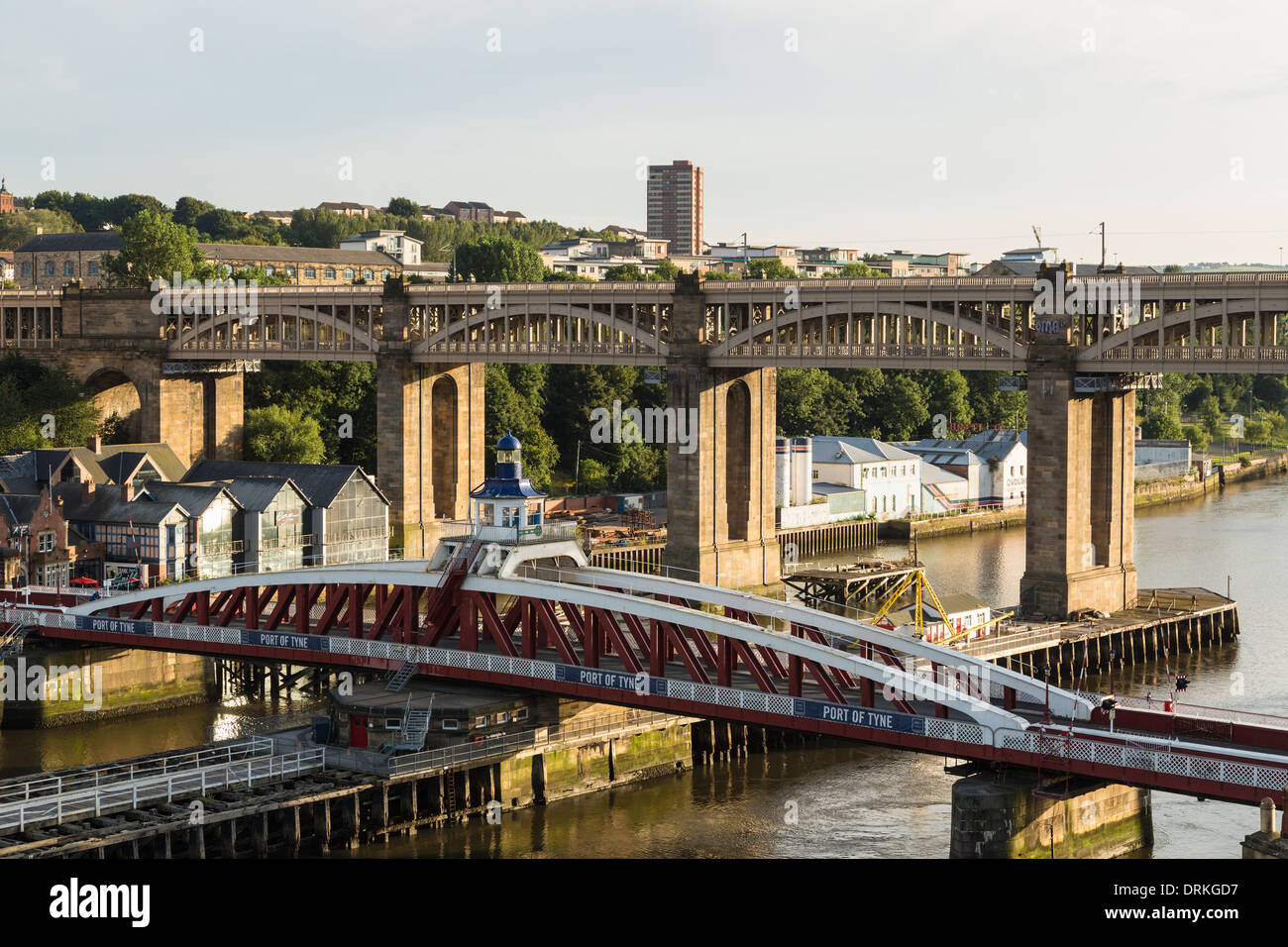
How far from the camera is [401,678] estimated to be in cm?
4709

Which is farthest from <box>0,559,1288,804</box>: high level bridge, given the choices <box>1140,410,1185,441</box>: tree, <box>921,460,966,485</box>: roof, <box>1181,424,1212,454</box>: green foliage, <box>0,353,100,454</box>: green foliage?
<box>1181,424,1212,454</box>: green foliage

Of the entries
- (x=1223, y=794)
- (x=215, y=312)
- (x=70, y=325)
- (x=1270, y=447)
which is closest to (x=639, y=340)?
(x=215, y=312)

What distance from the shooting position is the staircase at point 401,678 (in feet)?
154

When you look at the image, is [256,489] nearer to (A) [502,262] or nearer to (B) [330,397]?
(B) [330,397]

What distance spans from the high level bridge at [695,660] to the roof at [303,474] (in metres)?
16.6

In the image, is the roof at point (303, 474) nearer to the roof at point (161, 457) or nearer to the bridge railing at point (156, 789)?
the roof at point (161, 457)

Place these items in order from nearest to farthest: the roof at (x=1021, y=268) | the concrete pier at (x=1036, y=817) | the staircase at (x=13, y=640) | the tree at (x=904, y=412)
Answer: the concrete pier at (x=1036, y=817), the staircase at (x=13, y=640), the roof at (x=1021, y=268), the tree at (x=904, y=412)

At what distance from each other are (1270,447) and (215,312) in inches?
4178

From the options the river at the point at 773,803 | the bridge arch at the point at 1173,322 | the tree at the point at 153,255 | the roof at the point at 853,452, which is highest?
the tree at the point at 153,255

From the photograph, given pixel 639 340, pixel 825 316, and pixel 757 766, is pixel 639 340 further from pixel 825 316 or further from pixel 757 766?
pixel 757 766

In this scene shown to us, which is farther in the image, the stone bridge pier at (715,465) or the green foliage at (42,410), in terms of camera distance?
the green foliage at (42,410)

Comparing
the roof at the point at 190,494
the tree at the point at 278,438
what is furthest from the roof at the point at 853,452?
the roof at the point at 190,494

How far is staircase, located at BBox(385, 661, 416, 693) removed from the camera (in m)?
46.8

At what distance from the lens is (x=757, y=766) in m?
50.2
